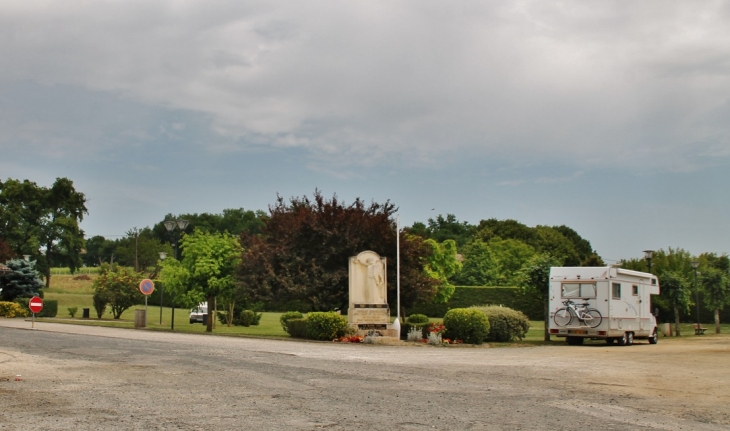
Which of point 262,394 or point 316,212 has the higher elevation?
point 316,212

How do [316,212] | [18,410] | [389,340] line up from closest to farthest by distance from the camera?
[18,410], [389,340], [316,212]

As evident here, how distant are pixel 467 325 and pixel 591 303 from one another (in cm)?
484

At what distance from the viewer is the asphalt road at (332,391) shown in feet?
29.3

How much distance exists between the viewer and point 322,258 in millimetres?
34906

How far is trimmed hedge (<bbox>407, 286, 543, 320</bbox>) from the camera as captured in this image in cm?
Result: 5803

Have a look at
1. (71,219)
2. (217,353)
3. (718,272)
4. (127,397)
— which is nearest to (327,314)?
(217,353)

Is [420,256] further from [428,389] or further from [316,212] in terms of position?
[428,389]

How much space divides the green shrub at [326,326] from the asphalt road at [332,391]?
21.3 ft

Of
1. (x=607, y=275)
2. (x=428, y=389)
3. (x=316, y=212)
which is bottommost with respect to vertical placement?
(x=428, y=389)

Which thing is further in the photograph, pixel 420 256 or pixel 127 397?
pixel 420 256

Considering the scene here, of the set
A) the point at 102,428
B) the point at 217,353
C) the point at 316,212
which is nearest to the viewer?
the point at 102,428

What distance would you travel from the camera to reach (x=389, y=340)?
25.9m

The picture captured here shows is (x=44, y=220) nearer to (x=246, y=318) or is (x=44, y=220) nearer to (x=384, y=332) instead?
(x=246, y=318)

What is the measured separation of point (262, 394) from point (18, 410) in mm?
3375
